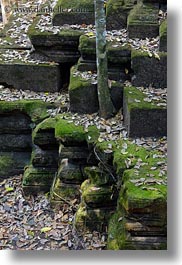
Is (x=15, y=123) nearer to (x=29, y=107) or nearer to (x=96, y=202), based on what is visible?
(x=29, y=107)

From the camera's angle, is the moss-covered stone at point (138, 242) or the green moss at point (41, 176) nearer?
the moss-covered stone at point (138, 242)

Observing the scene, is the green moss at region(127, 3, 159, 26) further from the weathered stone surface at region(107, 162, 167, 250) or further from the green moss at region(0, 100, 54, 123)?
the weathered stone surface at region(107, 162, 167, 250)

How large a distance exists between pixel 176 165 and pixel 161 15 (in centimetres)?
182

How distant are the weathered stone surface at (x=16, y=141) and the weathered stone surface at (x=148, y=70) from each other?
1417 millimetres

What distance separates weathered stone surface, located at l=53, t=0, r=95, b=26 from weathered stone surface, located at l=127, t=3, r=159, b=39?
0.59m

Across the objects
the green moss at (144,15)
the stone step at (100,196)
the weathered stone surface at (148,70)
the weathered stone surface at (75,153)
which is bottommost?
the stone step at (100,196)

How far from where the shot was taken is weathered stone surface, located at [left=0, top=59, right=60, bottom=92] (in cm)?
538

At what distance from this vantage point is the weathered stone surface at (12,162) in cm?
544

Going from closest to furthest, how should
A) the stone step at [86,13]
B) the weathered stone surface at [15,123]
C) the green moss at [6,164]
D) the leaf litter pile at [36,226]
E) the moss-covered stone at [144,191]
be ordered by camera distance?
the moss-covered stone at [144,191] < the leaf litter pile at [36,226] < the stone step at [86,13] < the weathered stone surface at [15,123] < the green moss at [6,164]

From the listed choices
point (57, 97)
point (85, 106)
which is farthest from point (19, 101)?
point (85, 106)

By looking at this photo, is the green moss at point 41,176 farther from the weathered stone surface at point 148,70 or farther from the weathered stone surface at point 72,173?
the weathered stone surface at point 148,70

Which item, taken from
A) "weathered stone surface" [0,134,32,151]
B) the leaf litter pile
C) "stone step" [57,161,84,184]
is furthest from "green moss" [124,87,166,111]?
"weathered stone surface" [0,134,32,151]

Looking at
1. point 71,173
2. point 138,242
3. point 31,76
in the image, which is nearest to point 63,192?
point 71,173

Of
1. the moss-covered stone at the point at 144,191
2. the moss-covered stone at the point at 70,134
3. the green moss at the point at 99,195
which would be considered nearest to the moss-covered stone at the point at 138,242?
the moss-covered stone at the point at 144,191
